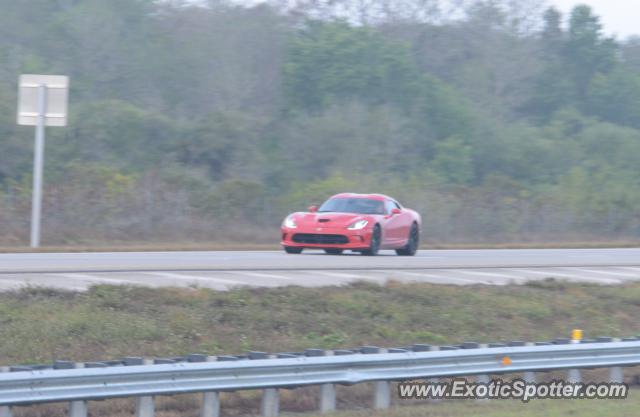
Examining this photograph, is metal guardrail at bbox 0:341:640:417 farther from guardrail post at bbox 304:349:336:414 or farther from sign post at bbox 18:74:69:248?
sign post at bbox 18:74:69:248

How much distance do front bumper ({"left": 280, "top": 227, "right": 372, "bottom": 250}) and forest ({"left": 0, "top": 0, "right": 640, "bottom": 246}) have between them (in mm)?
8867

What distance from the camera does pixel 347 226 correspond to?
20156 millimetres

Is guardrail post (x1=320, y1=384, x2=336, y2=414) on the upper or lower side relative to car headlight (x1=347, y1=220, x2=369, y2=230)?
lower

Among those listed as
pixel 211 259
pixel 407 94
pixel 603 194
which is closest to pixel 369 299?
pixel 211 259

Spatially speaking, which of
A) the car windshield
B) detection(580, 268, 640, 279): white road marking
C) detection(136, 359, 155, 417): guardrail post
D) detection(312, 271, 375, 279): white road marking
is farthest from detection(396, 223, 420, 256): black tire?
detection(136, 359, 155, 417): guardrail post

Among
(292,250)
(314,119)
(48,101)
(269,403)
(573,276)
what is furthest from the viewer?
(314,119)

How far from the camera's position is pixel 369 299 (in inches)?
531

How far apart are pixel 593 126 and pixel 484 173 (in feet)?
34.2

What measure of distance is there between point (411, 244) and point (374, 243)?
2.18 metres

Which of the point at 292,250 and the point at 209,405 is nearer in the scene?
the point at 209,405

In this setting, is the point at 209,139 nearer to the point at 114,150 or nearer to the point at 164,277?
the point at 114,150

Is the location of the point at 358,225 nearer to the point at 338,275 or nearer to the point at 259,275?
the point at 338,275

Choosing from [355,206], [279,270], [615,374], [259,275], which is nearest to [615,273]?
[355,206]

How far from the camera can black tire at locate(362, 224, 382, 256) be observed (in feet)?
67.1
